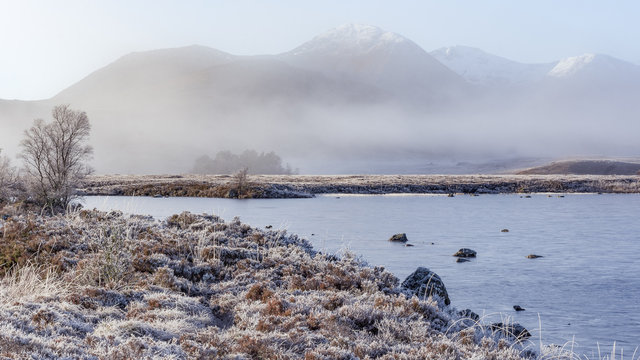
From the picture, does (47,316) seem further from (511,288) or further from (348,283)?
(511,288)

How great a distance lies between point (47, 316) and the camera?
903 centimetres

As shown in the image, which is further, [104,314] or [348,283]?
[348,283]

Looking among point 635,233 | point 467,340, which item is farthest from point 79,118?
point 635,233

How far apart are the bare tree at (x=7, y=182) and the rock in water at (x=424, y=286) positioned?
2781cm

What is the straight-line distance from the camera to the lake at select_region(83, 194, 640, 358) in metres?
16.4

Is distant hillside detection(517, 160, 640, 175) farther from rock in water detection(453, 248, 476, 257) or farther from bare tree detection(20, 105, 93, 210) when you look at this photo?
bare tree detection(20, 105, 93, 210)

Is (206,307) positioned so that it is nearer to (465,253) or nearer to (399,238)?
(465,253)

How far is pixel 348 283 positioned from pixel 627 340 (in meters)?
6.82

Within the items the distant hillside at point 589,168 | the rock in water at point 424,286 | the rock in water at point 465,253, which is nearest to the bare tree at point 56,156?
the rock in water at point 465,253

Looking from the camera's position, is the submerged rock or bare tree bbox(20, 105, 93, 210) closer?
the submerged rock

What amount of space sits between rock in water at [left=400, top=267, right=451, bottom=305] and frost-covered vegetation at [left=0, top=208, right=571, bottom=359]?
2.47ft

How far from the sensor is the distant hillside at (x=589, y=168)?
138 metres

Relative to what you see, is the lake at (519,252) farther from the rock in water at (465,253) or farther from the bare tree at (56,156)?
the bare tree at (56,156)

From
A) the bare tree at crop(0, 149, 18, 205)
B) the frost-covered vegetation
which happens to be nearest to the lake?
the frost-covered vegetation
